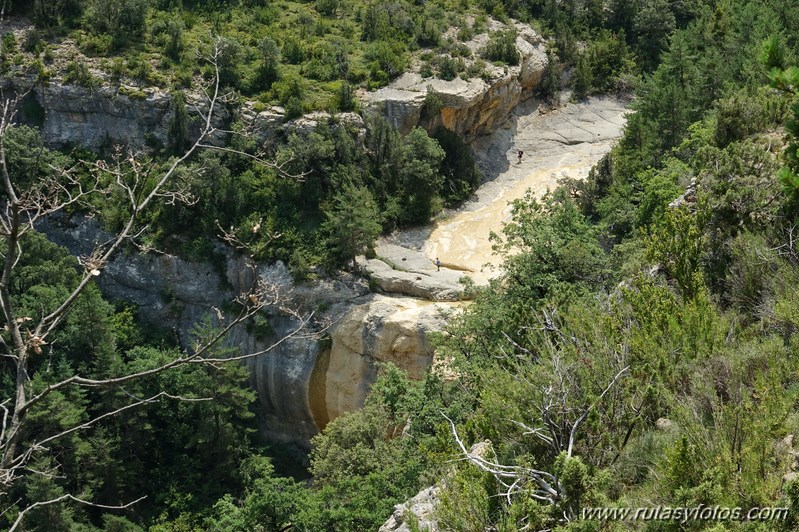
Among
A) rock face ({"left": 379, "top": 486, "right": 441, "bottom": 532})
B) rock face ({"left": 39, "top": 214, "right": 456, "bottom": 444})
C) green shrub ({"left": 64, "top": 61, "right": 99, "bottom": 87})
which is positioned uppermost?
rock face ({"left": 379, "top": 486, "right": 441, "bottom": 532})

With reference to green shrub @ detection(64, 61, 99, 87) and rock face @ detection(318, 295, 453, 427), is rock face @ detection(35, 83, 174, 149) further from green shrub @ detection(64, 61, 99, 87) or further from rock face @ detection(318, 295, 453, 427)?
rock face @ detection(318, 295, 453, 427)

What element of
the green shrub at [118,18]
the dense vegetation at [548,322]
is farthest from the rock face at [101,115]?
the green shrub at [118,18]

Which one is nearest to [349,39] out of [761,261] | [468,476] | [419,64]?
[419,64]

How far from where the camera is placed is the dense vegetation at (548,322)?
11.6 metres

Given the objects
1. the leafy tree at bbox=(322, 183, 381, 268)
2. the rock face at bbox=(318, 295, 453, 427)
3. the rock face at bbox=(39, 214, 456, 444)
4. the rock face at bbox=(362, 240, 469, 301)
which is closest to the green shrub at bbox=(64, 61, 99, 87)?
the rock face at bbox=(39, 214, 456, 444)

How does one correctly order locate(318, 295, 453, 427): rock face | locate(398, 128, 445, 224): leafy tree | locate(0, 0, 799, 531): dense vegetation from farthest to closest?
locate(398, 128, 445, 224): leafy tree → locate(318, 295, 453, 427): rock face → locate(0, 0, 799, 531): dense vegetation

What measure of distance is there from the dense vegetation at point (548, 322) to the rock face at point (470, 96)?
151 cm

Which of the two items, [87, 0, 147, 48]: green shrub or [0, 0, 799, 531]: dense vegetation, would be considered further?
[87, 0, 147, 48]: green shrub

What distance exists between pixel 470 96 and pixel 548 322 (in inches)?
961

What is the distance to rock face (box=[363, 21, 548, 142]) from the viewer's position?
124 ft

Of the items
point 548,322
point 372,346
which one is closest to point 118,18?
point 372,346

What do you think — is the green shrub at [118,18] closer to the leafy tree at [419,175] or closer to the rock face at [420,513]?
the leafy tree at [419,175]

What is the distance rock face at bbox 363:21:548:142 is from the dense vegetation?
1.51 m

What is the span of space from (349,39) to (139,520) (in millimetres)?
26842
